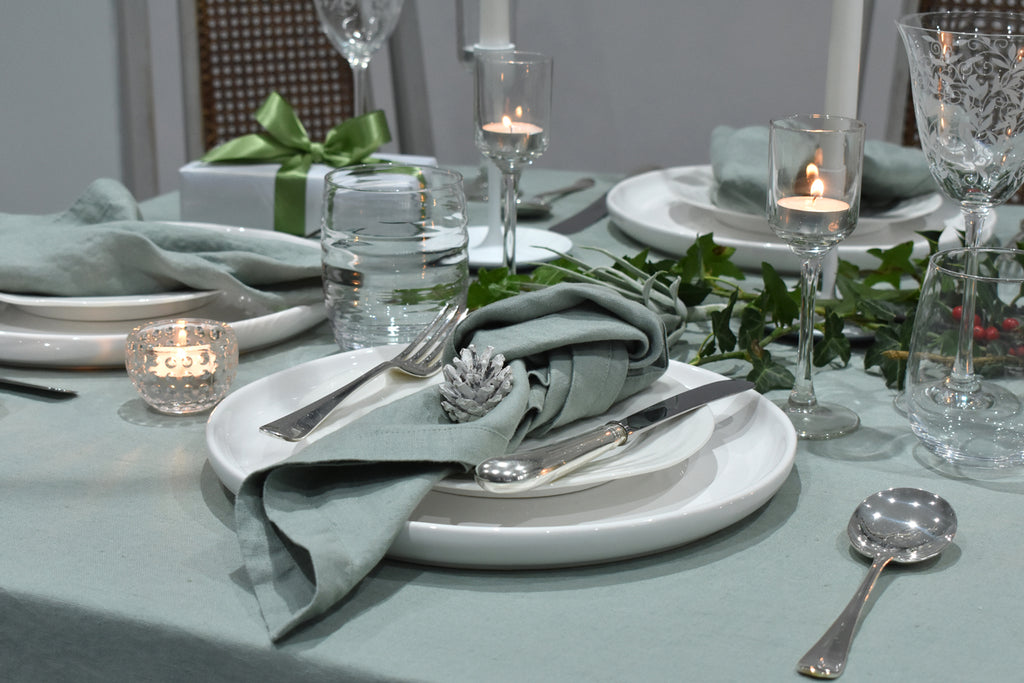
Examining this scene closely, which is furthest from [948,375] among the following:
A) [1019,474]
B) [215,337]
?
[215,337]

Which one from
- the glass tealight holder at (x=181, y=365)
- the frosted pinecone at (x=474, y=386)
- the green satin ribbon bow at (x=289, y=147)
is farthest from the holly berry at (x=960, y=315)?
the green satin ribbon bow at (x=289, y=147)

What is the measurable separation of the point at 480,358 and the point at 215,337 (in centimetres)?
23

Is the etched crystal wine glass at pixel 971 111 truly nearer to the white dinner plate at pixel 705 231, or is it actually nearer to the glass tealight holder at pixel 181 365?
the white dinner plate at pixel 705 231

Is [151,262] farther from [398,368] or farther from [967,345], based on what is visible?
[967,345]

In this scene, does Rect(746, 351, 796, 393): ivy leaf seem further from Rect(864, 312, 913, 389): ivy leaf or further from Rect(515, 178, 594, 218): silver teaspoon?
Rect(515, 178, 594, 218): silver teaspoon

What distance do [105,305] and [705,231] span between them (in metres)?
0.58

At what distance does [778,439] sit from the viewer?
62 cm

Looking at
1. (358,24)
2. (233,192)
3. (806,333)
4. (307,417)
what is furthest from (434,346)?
(358,24)

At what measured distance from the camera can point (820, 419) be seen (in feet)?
2.28

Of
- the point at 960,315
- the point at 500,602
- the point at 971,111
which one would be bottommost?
the point at 500,602

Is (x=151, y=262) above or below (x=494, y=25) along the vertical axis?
below

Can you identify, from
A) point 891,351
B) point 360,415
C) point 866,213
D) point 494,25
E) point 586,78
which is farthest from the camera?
point 586,78

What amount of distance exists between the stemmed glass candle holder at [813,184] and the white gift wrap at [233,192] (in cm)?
59

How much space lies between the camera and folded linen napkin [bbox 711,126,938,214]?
1054 millimetres
